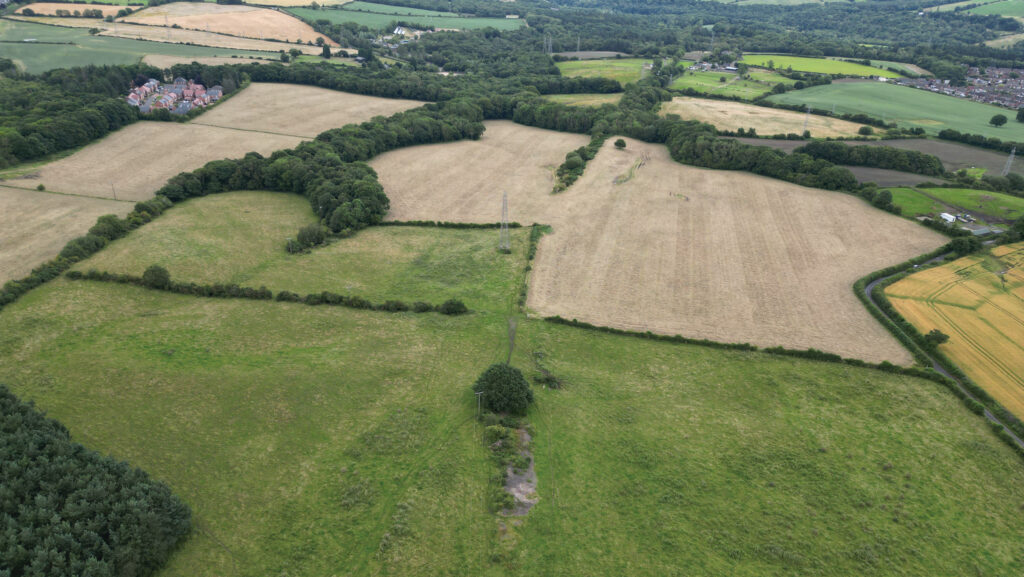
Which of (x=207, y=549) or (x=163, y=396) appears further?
(x=163, y=396)

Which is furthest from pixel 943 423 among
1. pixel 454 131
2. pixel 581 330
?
pixel 454 131

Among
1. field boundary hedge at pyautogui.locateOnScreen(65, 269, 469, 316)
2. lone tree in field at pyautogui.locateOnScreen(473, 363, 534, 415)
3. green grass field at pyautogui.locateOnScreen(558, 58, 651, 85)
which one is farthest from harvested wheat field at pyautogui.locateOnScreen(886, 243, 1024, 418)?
green grass field at pyautogui.locateOnScreen(558, 58, 651, 85)

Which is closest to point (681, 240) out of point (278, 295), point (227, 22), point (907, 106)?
point (278, 295)


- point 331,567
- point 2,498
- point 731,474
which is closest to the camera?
point 2,498

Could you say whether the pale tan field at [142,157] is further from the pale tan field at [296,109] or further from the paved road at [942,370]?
the paved road at [942,370]

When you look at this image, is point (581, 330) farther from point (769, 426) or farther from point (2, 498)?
point (2, 498)

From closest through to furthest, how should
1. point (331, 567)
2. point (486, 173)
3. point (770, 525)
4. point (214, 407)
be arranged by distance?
point (331, 567), point (770, 525), point (214, 407), point (486, 173)

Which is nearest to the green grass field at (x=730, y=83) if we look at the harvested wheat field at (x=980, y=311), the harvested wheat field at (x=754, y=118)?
the harvested wheat field at (x=754, y=118)

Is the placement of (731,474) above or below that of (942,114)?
below
